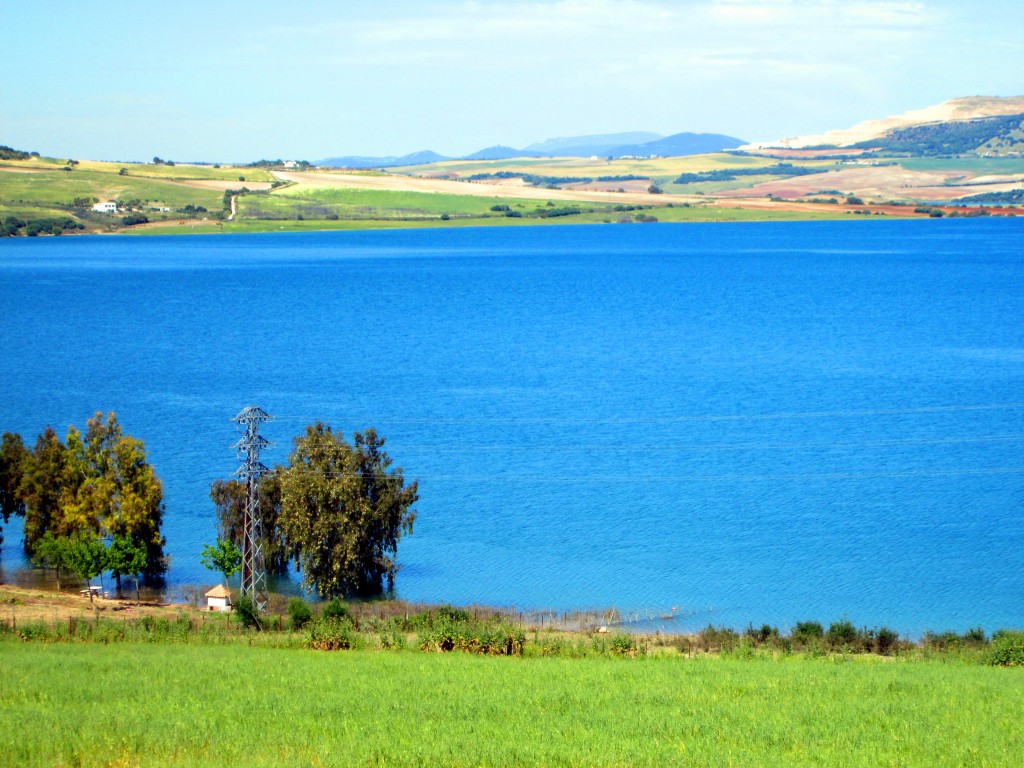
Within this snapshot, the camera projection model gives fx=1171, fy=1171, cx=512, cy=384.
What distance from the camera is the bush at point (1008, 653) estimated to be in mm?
25781

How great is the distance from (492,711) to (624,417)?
37.9 metres

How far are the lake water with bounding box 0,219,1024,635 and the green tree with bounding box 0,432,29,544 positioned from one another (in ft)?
5.89

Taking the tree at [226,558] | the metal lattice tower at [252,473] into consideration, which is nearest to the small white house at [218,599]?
the metal lattice tower at [252,473]

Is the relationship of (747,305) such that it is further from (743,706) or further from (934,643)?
(743,706)

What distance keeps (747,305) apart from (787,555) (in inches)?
2641

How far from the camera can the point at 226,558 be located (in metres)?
35.4

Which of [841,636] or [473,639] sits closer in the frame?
[473,639]

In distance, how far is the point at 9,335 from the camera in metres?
86.4

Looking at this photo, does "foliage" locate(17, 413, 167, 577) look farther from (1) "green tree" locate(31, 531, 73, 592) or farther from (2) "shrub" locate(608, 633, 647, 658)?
(2) "shrub" locate(608, 633, 647, 658)

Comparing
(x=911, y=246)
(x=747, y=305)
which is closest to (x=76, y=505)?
(x=747, y=305)

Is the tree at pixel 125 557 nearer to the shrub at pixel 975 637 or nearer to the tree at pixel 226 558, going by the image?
the tree at pixel 226 558

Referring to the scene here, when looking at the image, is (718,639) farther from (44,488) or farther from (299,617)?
(44,488)

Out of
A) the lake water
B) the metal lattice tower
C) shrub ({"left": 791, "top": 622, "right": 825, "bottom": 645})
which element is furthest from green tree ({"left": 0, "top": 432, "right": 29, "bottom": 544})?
shrub ({"left": 791, "top": 622, "right": 825, "bottom": 645})

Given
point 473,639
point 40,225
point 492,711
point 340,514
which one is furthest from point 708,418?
point 40,225
